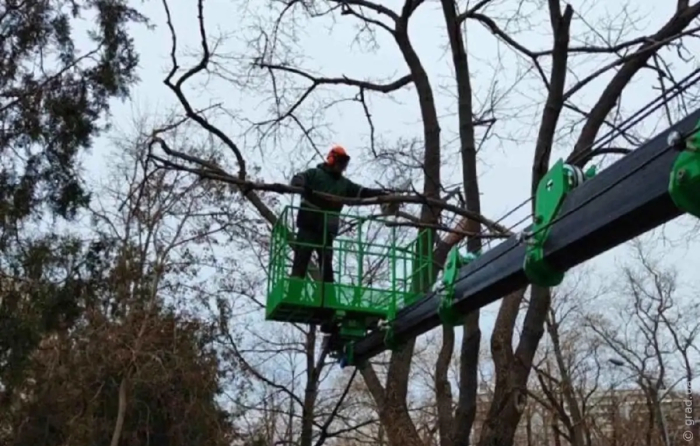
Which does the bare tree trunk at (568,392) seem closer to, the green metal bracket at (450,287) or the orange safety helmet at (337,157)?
the orange safety helmet at (337,157)

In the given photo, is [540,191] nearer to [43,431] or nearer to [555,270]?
[555,270]

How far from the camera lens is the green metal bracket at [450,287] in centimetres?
504

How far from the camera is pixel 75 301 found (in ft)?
55.0

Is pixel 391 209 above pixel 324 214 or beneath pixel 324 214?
above

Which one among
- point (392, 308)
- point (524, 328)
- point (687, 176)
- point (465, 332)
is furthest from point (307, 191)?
point (687, 176)

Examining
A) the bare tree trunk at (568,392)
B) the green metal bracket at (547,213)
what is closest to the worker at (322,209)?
the green metal bracket at (547,213)

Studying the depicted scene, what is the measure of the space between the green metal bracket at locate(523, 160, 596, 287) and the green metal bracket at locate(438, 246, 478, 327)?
93 cm

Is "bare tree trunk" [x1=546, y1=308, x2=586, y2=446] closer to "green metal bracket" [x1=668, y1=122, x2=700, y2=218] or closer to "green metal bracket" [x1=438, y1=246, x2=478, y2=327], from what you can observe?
"green metal bracket" [x1=438, y1=246, x2=478, y2=327]

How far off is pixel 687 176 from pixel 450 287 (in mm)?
2199

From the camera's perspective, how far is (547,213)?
401 centimetres

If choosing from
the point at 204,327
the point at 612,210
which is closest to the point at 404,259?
the point at 612,210

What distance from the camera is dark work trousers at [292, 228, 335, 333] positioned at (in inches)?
282

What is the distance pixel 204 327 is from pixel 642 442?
1597cm

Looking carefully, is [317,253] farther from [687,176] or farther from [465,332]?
[687,176]
